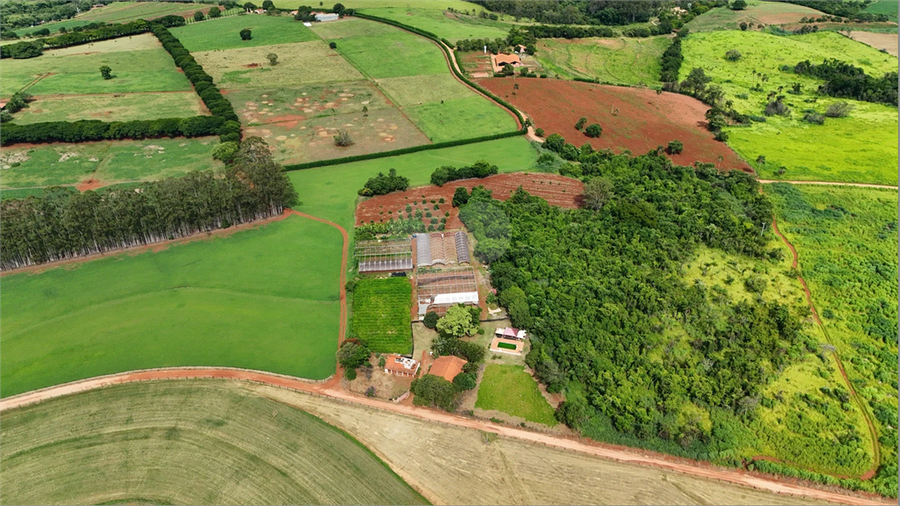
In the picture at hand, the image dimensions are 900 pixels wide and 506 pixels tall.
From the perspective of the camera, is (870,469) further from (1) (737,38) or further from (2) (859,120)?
(1) (737,38)

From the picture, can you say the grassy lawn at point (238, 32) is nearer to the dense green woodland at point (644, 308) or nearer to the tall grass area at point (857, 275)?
the dense green woodland at point (644, 308)

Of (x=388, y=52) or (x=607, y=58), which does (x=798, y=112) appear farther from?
(x=388, y=52)

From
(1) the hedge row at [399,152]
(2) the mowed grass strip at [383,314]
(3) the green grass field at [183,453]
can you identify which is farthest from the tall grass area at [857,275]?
(1) the hedge row at [399,152]

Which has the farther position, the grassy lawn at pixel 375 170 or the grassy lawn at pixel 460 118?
the grassy lawn at pixel 460 118

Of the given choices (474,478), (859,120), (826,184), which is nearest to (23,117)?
(474,478)

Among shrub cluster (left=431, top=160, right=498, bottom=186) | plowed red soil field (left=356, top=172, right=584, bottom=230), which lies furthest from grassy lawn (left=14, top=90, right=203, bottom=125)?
shrub cluster (left=431, top=160, right=498, bottom=186)
